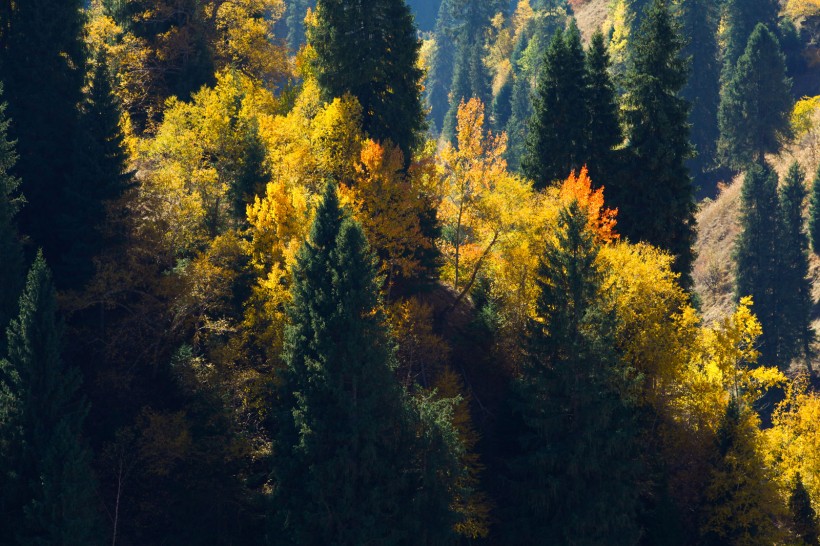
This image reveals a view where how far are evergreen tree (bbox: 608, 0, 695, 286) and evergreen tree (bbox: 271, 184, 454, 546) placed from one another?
1780 centimetres

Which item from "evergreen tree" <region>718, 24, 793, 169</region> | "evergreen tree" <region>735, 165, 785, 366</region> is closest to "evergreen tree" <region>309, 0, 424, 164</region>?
"evergreen tree" <region>735, 165, 785, 366</region>

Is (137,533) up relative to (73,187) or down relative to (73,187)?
down

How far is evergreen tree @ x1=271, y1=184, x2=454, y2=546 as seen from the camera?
35312mm

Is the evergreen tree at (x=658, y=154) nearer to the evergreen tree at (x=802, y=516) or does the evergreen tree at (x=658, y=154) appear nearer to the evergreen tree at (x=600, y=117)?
the evergreen tree at (x=600, y=117)

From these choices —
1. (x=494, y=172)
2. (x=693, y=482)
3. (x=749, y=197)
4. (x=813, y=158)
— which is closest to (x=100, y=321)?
(x=494, y=172)

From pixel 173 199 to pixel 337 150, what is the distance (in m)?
8.45

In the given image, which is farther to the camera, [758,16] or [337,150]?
[758,16]

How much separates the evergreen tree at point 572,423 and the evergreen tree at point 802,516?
332 inches

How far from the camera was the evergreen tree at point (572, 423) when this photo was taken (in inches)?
1511

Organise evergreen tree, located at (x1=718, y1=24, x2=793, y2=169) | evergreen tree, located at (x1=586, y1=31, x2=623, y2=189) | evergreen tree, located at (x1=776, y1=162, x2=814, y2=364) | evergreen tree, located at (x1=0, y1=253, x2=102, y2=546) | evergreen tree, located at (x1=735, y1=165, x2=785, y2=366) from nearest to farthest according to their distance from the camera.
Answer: evergreen tree, located at (x1=0, y1=253, x2=102, y2=546)
evergreen tree, located at (x1=586, y1=31, x2=623, y2=189)
evergreen tree, located at (x1=776, y1=162, x2=814, y2=364)
evergreen tree, located at (x1=735, y1=165, x2=785, y2=366)
evergreen tree, located at (x1=718, y1=24, x2=793, y2=169)

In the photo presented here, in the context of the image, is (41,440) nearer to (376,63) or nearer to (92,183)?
(92,183)

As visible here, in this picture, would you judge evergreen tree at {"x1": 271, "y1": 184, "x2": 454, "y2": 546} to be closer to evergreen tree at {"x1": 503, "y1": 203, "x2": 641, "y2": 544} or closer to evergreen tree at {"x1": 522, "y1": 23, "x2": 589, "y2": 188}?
evergreen tree at {"x1": 503, "y1": 203, "x2": 641, "y2": 544}

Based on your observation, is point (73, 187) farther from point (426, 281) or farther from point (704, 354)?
point (704, 354)

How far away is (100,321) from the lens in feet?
133
